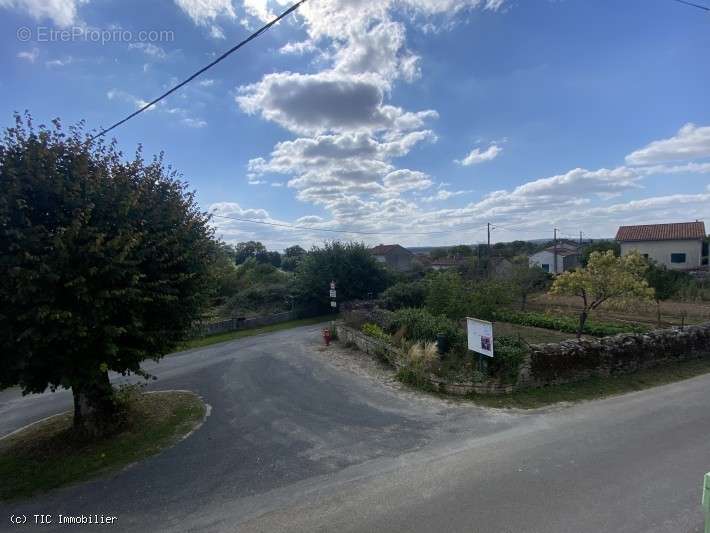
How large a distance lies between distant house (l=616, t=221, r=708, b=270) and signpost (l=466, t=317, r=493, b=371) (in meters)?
38.7

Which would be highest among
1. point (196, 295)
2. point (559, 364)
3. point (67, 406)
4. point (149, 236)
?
point (149, 236)

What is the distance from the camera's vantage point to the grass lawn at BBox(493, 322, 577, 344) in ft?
51.3

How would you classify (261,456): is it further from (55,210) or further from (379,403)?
(55,210)

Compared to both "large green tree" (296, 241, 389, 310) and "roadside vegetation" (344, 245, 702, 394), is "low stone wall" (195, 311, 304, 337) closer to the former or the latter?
"large green tree" (296, 241, 389, 310)

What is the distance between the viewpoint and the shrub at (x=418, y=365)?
9914 millimetres

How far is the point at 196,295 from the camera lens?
25.9 ft

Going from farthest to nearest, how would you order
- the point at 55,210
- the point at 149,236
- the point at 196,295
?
the point at 196,295 < the point at 149,236 < the point at 55,210

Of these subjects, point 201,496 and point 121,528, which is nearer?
point 121,528

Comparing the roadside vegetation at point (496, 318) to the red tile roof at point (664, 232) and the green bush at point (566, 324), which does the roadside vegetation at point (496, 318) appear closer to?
the green bush at point (566, 324)

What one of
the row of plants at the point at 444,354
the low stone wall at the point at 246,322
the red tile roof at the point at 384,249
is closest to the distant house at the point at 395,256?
the red tile roof at the point at 384,249

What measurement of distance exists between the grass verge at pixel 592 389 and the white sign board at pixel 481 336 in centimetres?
108

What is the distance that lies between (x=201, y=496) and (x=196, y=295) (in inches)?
151

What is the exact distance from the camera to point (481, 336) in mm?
9383

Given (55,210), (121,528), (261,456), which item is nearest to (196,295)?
(55,210)
